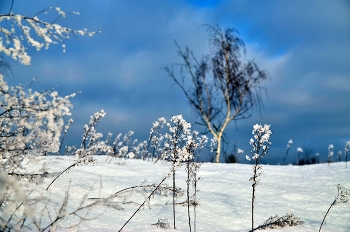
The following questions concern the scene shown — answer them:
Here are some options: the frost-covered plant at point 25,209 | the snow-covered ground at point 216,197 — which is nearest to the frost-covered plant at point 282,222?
the snow-covered ground at point 216,197

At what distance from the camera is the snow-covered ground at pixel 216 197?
3283 millimetres

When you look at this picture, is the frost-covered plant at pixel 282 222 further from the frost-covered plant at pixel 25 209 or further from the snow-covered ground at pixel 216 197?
the frost-covered plant at pixel 25 209

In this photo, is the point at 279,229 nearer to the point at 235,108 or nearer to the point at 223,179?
the point at 223,179

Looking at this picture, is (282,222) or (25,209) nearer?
(25,209)

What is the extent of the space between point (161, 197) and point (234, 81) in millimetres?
10100

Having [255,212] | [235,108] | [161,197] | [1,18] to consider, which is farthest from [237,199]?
[235,108]

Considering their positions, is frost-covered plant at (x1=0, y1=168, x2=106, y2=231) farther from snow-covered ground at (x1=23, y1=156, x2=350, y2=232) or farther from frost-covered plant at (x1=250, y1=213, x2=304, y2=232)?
frost-covered plant at (x1=250, y1=213, x2=304, y2=232)

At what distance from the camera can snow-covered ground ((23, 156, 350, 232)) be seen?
328 cm

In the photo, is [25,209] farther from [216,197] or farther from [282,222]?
[216,197]

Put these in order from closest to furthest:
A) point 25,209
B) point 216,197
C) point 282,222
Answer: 1. point 25,209
2. point 282,222
3. point 216,197

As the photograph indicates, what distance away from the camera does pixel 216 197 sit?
13.7 ft

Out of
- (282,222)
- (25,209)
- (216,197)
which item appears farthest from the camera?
(216,197)

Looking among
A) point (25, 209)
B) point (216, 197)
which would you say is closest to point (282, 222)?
point (216, 197)

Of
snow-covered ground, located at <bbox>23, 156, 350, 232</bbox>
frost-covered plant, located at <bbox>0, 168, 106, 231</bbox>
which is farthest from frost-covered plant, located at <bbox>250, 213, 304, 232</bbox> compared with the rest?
frost-covered plant, located at <bbox>0, 168, 106, 231</bbox>
